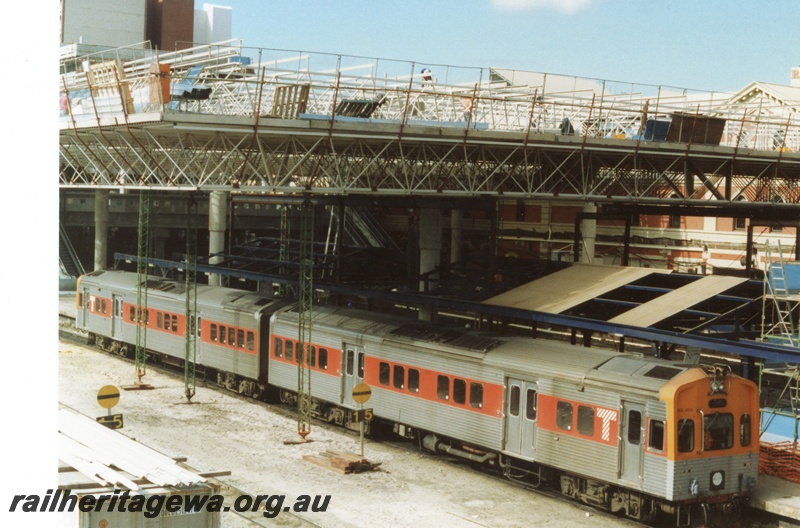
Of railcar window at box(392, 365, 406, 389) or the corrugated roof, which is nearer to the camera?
the corrugated roof

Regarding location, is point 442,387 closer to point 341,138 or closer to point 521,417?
point 521,417

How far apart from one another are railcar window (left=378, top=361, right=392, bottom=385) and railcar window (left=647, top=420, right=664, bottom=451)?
8.57 meters

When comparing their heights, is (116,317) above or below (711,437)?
below

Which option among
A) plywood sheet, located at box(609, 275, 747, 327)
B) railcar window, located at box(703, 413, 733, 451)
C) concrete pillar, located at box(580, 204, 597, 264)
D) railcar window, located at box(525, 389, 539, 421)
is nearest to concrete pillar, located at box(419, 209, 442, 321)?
plywood sheet, located at box(609, 275, 747, 327)

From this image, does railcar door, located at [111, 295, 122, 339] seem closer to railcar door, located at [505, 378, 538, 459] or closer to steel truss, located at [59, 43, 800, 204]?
steel truss, located at [59, 43, 800, 204]

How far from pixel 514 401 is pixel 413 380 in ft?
12.0

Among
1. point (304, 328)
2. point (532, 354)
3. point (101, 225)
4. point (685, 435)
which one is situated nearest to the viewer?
point (685, 435)

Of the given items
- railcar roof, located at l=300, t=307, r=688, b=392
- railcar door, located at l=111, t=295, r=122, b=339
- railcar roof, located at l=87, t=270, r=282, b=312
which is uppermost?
railcar roof, located at l=300, t=307, r=688, b=392

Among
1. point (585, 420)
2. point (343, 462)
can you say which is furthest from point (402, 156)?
point (585, 420)

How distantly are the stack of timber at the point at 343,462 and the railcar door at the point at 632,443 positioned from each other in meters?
6.94

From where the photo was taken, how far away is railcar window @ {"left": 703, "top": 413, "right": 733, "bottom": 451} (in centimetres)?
1869

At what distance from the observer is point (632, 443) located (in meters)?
18.9

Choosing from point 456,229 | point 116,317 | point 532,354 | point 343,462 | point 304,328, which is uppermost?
point 456,229

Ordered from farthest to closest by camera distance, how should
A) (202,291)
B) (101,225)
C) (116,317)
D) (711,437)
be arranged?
(101,225)
(116,317)
(202,291)
(711,437)
